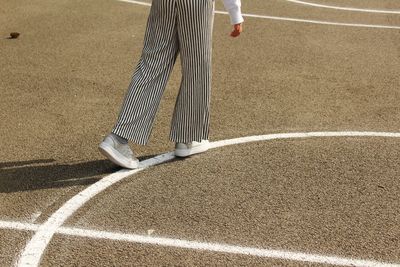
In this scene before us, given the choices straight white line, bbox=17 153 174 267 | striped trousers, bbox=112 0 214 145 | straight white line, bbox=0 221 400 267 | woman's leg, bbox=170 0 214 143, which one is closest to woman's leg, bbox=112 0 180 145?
striped trousers, bbox=112 0 214 145

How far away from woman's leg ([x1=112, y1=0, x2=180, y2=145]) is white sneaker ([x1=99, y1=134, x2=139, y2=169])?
71 millimetres

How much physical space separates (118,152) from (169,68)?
68 centimetres

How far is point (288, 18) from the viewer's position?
9.48 meters

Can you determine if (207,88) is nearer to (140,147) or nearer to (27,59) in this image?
(140,147)

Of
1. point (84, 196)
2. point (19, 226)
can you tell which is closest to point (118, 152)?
point (84, 196)

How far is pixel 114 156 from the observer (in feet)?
15.7

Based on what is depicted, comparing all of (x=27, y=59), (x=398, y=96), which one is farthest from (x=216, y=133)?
(x=27, y=59)

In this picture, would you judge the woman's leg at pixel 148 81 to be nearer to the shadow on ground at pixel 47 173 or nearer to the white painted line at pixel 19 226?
the shadow on ground at pixel 47 173

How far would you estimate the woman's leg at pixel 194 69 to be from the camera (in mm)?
4695

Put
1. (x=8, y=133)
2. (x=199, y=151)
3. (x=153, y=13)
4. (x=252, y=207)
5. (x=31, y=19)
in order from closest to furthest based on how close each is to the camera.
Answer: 1. (x=252, y=207)
2. (x=153, y=13)
3. (x=199, y=151)
4. (x=8, y=133)
5. (x=31, y=19)

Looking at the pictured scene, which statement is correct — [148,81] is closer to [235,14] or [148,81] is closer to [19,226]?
[235,14]

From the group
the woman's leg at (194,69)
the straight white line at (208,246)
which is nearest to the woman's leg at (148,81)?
the woman's leg at (194,69)

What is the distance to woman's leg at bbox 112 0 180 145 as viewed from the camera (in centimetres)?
482

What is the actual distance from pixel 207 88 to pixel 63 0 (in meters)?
5.78
